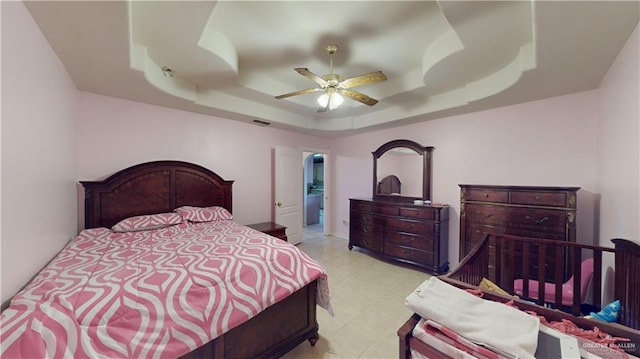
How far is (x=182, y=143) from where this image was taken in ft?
10.9

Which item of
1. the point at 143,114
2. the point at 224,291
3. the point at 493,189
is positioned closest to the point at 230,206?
the point at 143,114

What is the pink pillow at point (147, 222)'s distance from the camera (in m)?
2.49

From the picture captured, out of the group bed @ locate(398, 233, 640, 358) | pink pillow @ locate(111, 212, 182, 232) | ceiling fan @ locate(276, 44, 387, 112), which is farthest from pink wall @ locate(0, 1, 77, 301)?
bed @ locate(398, 233, 640, 358)

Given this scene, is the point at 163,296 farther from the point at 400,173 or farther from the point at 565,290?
the point at 400,173

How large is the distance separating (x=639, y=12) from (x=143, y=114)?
14.8 feet

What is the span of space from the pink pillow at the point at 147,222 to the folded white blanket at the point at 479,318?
110 inches

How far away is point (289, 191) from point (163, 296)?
3.25 meters

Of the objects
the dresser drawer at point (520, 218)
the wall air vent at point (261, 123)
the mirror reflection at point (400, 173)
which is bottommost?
the dresser drawer at point (520, 218)

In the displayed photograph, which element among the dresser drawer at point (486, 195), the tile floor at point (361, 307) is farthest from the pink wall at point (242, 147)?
the tile floor at point (361, 307)

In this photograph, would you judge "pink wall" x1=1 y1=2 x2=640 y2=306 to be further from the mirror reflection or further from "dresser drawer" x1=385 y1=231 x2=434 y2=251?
"dresser drawer" x1=385 y1=231 x2=434 y2=251

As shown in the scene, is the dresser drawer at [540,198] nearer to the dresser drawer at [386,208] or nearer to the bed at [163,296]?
the dresser drawer at [386,208]

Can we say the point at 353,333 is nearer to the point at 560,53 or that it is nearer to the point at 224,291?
the point at 224,291

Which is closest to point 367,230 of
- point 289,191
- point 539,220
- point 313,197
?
point 289,191

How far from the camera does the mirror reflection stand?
12.7 feet
